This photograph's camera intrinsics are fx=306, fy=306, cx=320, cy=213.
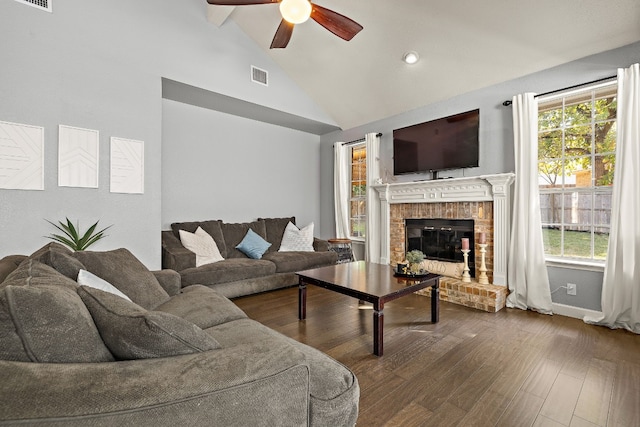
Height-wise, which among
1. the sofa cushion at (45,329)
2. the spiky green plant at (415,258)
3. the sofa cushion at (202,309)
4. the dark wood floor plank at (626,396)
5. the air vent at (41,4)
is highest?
the air vent at (41,4)

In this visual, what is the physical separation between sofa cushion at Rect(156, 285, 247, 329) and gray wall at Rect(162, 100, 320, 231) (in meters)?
2.66

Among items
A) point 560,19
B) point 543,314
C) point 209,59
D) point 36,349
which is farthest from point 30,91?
point 543,314

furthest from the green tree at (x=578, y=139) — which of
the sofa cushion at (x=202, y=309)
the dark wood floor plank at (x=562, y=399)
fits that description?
the sofa cushion at (x=202, y=309)

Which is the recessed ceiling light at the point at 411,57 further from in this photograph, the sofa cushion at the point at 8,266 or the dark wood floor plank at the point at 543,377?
the sofa cushion at the point at 8,266

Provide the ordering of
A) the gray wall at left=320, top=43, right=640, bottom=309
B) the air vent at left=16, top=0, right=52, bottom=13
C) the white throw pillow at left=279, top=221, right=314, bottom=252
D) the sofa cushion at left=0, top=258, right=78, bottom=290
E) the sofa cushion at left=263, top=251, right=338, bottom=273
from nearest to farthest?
1. the sofa cushion at left=0, top=258, right=78, bottom=290
2. the air vent at left=16, top=0, right=52, bottom=13
3. the gray wall at left=320, top=43, right=640, bottom=309
4. the sofa cushion at left=263, top=251, right=338, bottom=273
5. the white throw pillow at left=279, top=221, right=314, bottom=252

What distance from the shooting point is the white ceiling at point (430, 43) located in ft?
9.43

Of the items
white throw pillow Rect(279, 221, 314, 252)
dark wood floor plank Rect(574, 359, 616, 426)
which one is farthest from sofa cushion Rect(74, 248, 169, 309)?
white throw pillow Rect(279, 221, 314, 252)

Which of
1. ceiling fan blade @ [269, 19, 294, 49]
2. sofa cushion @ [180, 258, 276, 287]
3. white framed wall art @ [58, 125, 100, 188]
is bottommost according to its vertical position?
sofa cushion @ [180, 258, 276, 287]

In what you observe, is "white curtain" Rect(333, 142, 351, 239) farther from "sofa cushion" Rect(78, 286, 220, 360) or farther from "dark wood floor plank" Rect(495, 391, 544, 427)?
"sofa cushion" Rect(78, 286, 220, 360)

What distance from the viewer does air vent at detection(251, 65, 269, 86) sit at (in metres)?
4.51

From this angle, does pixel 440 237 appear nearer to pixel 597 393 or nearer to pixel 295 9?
pixel 597 393

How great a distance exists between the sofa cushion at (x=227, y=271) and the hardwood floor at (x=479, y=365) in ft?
1.67

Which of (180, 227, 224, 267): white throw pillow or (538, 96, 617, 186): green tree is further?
(180, 227, 224, 267): white throw pillow

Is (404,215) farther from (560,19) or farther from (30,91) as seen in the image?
(30,91)
